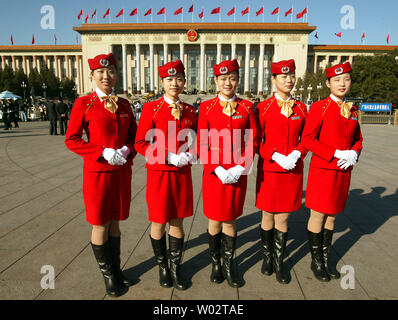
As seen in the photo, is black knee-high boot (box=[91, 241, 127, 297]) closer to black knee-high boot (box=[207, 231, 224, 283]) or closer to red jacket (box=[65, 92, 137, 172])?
red jacket (box=[65, 92, 137, 172])

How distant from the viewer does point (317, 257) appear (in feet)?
10.6

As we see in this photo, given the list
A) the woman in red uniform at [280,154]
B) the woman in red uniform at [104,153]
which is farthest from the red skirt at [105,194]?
the woman in red uniform at [280,154]

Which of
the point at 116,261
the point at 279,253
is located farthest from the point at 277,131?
the point at 116,261

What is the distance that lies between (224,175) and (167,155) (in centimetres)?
60

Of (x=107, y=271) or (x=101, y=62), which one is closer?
(x=101, y=62)

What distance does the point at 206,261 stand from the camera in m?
3.57

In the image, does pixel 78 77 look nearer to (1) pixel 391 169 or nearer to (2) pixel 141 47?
(2) pixel 141 47

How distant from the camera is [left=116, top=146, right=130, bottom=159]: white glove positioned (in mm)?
2799

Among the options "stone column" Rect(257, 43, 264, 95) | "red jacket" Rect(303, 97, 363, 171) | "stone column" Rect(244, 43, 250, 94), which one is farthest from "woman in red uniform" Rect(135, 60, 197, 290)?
"stone column" Rect(257, 43, 264, 95)

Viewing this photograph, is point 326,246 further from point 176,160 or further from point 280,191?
point 176,160

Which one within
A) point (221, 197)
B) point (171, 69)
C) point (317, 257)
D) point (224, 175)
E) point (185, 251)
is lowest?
point (185, 251)

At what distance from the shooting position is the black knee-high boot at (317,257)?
3191 millimetres
